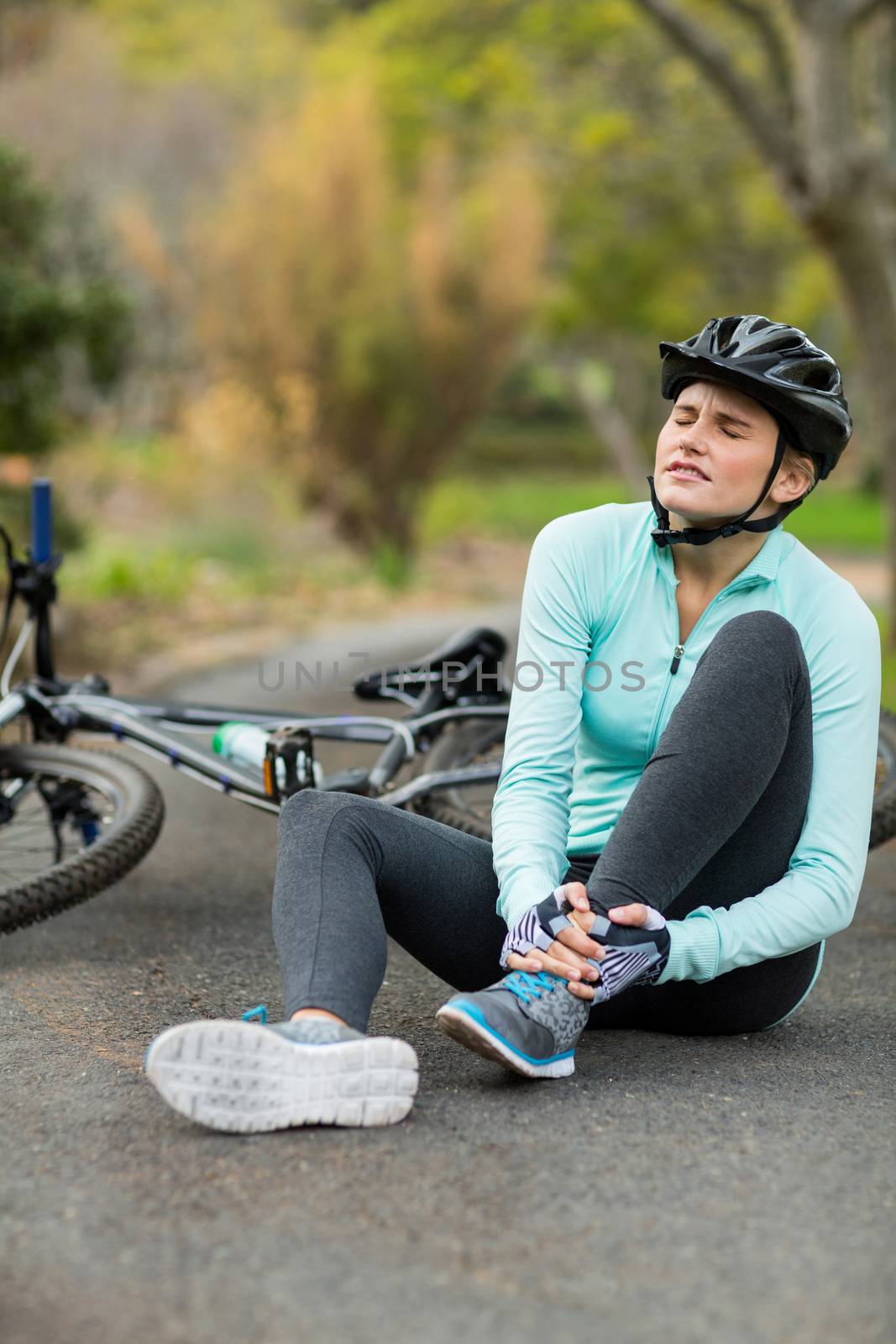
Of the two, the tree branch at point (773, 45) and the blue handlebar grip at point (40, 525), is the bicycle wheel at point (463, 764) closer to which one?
the blue handlebar grip at point (40, 525)

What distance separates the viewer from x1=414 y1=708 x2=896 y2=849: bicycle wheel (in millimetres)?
3973

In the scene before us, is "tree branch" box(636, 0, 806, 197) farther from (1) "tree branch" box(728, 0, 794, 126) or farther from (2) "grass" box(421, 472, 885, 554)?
(2) "grass" box(421, 472, 885, 554)

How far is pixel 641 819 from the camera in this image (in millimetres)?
2512

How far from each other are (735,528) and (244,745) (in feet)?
5.46

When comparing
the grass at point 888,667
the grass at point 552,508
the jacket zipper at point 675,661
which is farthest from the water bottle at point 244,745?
the grass at point 552,508

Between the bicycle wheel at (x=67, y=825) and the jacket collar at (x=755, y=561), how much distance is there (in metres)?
1.56

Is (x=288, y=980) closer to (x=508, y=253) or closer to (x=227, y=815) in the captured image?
(x=227, y=815)

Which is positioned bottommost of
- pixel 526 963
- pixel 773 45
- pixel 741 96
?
pixel 526 963

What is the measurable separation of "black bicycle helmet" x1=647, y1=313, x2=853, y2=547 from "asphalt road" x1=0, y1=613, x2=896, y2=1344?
1002 mm

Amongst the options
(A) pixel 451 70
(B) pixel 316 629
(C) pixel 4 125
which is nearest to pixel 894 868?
(B) pixel 316 629

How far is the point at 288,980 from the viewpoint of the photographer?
8.07 feet

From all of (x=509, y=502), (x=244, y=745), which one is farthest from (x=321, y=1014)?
(x=509, y=502)

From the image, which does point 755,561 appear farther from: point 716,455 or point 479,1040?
point 479,1040

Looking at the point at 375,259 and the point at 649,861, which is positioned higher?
the point at 375,259
